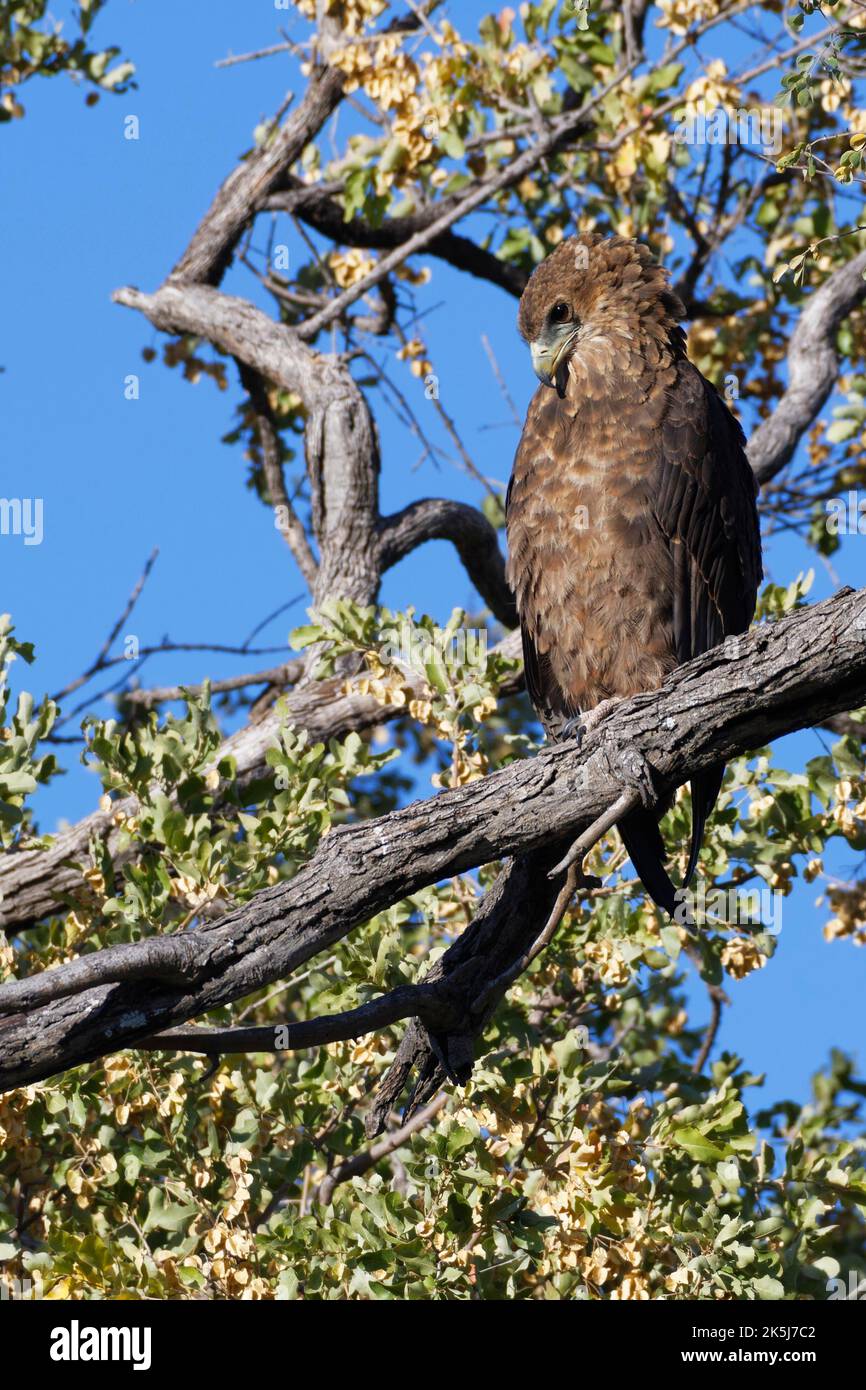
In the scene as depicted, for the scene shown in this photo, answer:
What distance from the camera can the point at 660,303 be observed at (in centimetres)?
435

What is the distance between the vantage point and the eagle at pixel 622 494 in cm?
413

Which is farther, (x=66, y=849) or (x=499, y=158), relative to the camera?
(x=499, y=158)

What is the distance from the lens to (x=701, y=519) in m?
4.20

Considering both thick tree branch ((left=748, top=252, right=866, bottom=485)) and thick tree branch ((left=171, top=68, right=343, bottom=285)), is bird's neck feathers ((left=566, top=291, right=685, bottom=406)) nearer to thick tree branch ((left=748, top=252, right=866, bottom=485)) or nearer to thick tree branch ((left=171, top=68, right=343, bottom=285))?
thick tree branch ((left=748, top=252, right=866, bottom=485))

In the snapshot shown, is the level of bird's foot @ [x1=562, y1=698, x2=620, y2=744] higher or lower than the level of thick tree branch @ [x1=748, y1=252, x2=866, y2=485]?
lower

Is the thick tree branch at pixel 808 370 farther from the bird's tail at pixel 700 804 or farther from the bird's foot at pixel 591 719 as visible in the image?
the bird's foot at pixel 591 719

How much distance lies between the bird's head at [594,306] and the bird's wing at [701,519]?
0.16 m

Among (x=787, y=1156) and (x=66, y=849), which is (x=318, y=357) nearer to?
(x=66, y=849)

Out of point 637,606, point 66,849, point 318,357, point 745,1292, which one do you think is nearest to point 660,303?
point 637,606

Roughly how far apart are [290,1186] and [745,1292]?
1468 millimetres

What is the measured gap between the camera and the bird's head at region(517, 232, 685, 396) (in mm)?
4293

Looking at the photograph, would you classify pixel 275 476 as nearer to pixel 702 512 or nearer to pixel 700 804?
pixel 702 512

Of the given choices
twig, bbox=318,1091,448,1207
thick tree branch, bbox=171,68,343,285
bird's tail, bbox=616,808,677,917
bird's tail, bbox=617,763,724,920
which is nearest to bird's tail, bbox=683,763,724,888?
bird's tail, bbox=617,763,724,920

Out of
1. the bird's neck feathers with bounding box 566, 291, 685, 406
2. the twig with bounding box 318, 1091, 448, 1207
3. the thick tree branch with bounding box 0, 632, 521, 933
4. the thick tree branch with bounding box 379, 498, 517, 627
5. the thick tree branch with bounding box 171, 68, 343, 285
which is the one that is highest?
the thick tree branch with bounding box 171, 68, 343, 285
